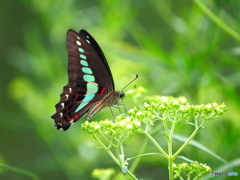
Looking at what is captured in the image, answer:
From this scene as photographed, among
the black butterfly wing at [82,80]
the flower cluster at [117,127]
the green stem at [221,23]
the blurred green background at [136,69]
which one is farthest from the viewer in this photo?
the blurred green background at [136,69]

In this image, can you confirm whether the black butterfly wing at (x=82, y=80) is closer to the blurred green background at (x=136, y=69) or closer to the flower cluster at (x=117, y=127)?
the blurred green background at (x=136, y=69)

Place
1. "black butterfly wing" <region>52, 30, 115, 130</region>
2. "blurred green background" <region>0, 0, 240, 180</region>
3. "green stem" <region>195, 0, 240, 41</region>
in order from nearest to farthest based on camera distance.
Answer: "green stem" <region>195, 0, 240, 41</region>
"black butterfly wing" <region>52, 30, 115, 130</region>
"blurred green background" <region>0, 0, 240, 180</region>

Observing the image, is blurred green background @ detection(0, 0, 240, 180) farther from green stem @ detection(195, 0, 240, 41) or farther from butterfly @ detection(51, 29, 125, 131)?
butterfly @ detection(51, 29, 125, 131)

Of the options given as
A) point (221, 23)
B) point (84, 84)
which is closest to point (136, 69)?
point (84, 84)

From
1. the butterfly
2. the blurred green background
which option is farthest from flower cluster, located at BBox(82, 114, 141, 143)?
the blurred green background

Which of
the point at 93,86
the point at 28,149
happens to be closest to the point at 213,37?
the point at 93,86

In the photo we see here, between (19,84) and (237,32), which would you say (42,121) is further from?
(237,32)

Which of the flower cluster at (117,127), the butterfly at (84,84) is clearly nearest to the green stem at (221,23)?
the butterfly at (84,84)
